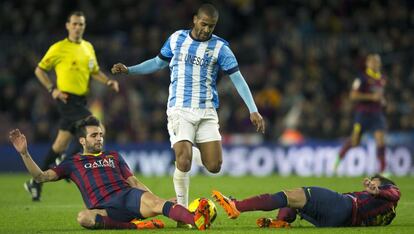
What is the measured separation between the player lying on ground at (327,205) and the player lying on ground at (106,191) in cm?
47

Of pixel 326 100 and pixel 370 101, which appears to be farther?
pixel 326 100

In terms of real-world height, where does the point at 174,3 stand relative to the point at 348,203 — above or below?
above

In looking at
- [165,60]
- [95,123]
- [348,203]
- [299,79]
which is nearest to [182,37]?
[165,60]

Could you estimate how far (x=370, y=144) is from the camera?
64.6 feet

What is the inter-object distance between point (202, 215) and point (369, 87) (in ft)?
30.0

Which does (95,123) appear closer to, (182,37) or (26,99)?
(182,37)

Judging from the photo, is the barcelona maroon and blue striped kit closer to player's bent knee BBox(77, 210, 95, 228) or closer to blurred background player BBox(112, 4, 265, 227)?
blurred background player BBox(112, 4, 265, 227)

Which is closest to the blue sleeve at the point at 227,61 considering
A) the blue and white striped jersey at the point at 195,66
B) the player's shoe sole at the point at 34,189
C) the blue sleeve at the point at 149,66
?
the blue and white striped jersey at the point at 195,66

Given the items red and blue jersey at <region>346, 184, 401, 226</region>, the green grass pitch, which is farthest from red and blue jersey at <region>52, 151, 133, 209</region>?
red and blue jersey at <region>346, 184, 401, 226</region>

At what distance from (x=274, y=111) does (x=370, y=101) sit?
4.67 m

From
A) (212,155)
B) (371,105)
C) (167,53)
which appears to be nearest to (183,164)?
(212,155)

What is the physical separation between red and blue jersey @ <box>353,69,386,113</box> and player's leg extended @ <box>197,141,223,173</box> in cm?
750

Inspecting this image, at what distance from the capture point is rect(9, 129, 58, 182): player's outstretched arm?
8422mm

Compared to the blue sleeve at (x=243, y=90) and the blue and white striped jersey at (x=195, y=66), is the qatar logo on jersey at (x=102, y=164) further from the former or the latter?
the blue sleeve at (x=243, y=90)
